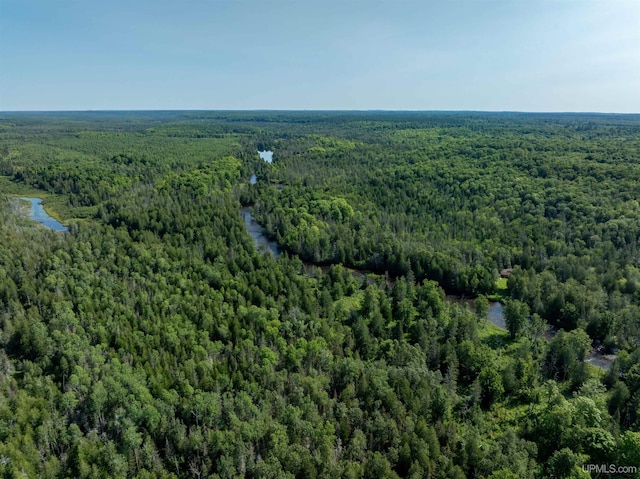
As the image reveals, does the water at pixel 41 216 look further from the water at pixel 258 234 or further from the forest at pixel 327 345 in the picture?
the water at pixel 258 234

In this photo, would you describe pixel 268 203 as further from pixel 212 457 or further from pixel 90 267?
pixel 212 457

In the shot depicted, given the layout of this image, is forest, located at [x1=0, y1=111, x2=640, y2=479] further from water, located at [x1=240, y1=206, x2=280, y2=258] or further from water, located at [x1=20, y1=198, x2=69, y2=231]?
water, located at [x1=20, y1=198, x2=69, y2=231]

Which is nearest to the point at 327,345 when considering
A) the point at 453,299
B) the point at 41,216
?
the point at 453,299

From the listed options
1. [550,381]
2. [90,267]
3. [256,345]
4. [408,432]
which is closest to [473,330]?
[550,381]
